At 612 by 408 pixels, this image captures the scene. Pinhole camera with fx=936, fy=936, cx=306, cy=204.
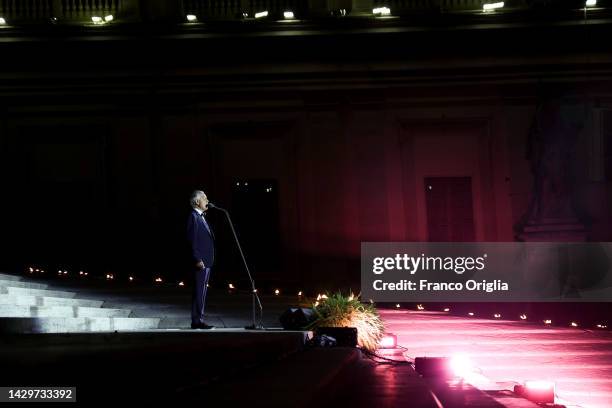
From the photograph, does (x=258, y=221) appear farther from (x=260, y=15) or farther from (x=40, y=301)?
(x=40, y=301)

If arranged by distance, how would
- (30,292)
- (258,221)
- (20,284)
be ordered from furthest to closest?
(258,221) < (20,284) < (30,292)

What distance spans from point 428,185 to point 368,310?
30.1 feet

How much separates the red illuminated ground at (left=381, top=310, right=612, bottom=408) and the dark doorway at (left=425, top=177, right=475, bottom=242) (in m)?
5.14

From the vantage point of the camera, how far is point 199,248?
10945mm

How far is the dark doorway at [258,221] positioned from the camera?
20500 mm

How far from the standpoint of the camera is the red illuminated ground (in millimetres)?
10125

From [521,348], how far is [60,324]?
21.0 feet

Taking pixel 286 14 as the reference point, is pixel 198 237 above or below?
below

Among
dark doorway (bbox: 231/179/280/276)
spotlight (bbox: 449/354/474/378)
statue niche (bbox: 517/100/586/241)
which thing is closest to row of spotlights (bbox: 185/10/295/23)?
dark doorway (bbox: 231/179/280/276)

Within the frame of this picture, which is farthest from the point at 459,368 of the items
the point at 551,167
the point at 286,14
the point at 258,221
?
the point at 286,14

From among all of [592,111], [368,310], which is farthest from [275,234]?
[368,310]

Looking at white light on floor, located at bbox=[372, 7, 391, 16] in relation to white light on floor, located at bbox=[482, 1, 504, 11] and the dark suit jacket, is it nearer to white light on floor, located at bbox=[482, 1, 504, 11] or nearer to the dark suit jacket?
white light on floor, located at bbox=[482, 1, 504, 11]

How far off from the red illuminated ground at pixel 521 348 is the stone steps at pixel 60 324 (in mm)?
3757

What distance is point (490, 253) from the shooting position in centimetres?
2014
